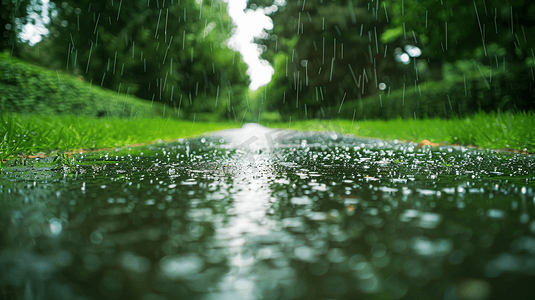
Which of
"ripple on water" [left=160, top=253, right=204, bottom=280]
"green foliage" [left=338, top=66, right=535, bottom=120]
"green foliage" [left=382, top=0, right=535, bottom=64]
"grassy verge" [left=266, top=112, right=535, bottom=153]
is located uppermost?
"green foliage" [left=382, top=0, right=535, bottom=64]

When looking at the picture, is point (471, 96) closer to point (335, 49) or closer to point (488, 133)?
point (488, 133)

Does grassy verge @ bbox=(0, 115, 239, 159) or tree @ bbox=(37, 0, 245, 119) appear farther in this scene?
tree @ bbox=(37, 0, 245, 119)

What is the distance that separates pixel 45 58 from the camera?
2295cm

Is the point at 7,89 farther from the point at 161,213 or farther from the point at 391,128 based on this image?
the point at 391,128

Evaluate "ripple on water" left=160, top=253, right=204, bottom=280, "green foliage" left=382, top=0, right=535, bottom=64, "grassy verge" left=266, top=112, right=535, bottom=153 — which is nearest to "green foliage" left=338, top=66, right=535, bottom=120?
"grassy verge" left=266, top=112, right=535, bottom=153

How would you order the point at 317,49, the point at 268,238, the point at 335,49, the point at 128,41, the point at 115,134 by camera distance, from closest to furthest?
the point at 268,238 → the point at 115,134 → the point at 128,41 → the point at 335,49 → the point at 317,49

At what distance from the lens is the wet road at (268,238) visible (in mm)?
1416

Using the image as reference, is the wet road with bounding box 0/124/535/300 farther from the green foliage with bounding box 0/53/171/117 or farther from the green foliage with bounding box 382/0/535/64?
the green foliage with bounding box 382/0/535/64

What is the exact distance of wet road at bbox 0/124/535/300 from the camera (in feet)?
4.65

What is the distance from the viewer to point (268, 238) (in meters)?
1.93

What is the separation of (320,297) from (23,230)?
157 cm

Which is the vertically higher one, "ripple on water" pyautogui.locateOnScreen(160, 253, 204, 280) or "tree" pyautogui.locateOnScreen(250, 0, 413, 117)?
"tree" pyautogui.locateOnScreen(250, 0, 413, 117)

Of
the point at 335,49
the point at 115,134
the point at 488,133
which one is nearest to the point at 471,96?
the point at 488,133

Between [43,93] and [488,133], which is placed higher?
[43,93]
